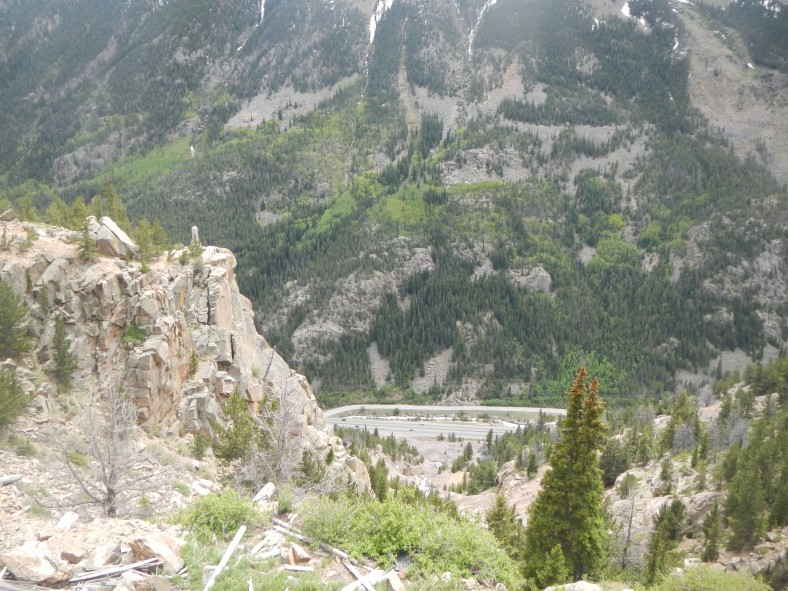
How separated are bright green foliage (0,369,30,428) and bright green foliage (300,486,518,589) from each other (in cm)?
1493

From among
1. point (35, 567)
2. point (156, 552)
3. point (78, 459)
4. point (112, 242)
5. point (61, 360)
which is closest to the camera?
point (35, 567)

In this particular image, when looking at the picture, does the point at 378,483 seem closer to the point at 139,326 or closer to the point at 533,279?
the point at 139,326

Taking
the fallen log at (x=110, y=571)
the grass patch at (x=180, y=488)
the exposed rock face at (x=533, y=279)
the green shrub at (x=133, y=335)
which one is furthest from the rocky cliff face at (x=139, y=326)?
the exposed rock face at (x=533, y=279)

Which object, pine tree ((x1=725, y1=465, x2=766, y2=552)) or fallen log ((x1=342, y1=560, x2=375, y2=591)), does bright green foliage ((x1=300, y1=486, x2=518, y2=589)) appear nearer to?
fallen log ((x1=342, y1=560, x2=375, y2=591))

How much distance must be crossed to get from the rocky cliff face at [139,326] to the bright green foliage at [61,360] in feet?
1.97

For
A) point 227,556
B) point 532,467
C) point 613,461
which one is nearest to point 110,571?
point 227,556

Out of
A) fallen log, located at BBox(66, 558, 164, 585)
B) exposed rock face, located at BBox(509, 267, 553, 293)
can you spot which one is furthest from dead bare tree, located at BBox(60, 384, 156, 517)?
exposed rock face, located at BBox(509, 267, 553, 293)

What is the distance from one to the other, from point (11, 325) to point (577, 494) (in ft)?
95.3

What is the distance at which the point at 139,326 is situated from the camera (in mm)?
31078

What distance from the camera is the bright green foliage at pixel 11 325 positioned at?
24.2 meters

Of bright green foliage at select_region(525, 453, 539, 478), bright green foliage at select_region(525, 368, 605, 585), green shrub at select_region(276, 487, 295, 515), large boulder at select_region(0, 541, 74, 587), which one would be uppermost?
large boulder at select_region(0, 541, 74, 587)

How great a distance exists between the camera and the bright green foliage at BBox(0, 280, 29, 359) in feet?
79.4

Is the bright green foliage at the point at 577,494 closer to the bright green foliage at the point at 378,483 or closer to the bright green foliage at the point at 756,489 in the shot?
the bright green foliage at the point at 756,489

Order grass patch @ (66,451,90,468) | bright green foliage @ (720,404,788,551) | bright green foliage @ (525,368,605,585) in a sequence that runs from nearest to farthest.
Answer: grass patch @ (66,451,90,468) → bright green foliage @ (525,368,605,585) → bright green foliage @ (720,404,788,551)
